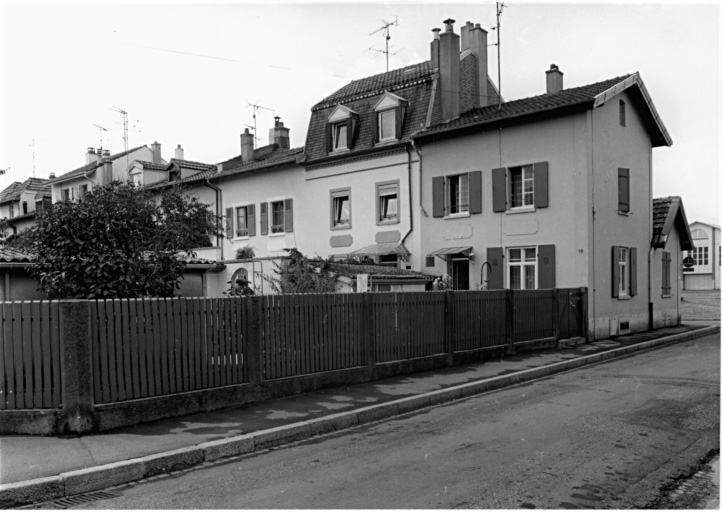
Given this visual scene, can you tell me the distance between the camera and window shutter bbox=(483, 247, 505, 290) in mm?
20969

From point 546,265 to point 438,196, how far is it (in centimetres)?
475

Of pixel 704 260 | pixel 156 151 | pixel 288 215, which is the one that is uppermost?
pixel 156 151

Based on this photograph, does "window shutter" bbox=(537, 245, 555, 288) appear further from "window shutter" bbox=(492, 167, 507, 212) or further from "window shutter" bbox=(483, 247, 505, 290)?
"window shutter" bbox=(492, 167, 507, 212)

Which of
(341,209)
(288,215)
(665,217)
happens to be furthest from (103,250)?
(665,217)

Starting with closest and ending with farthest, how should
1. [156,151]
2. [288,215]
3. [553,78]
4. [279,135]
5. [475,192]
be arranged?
[475,192] < [553,78] < [288,215] < [279,135] < [156,151]

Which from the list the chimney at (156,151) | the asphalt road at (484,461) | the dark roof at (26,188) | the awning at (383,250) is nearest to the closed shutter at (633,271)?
the awning at (383,250)

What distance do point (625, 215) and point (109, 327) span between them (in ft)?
60.2

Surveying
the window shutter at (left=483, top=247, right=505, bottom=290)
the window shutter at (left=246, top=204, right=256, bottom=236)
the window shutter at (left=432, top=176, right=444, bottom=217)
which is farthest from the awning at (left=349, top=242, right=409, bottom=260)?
the window shutter at (left=246, top=204, right=256, bottom=236)

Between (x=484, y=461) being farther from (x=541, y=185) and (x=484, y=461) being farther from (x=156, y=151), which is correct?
(x=156, y=151)

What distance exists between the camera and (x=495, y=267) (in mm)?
21172

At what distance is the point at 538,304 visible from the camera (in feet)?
55.2

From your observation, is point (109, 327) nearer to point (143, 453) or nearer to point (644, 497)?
point (143, 453)

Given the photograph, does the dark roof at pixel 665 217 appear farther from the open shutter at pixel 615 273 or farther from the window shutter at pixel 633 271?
the open shutter at pixel 615 273

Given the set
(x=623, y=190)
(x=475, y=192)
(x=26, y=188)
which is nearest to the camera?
(x=623, y=190)
